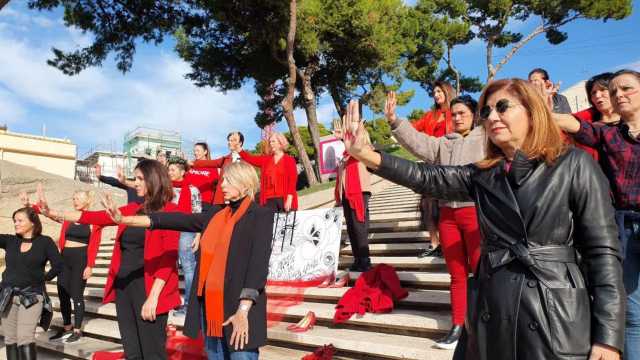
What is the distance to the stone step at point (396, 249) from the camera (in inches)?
239

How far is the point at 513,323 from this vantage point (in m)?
1.47

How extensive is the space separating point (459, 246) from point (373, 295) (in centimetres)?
125

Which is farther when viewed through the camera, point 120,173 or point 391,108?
point 120,173

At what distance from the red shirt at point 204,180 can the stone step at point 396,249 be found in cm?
217

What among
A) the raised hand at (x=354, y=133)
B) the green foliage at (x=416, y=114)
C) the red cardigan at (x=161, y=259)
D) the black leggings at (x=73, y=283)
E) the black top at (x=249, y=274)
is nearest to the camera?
the raised hand at (x=354, y=133)

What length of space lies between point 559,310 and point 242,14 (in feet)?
51.8

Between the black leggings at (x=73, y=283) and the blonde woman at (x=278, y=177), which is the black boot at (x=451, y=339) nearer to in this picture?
the blonde woman at (x=278, y=177)

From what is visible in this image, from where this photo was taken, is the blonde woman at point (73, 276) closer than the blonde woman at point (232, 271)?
No

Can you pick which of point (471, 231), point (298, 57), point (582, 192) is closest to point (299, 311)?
point (471, 231)

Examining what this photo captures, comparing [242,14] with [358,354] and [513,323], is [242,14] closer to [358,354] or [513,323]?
[358,354]

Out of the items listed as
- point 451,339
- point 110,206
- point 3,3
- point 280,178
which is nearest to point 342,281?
point 280,178

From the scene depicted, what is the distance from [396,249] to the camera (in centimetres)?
629

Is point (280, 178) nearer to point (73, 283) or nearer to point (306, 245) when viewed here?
point (306, 245)

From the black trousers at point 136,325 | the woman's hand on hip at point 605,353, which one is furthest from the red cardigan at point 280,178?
the woman's hand on hip at point 605,353
